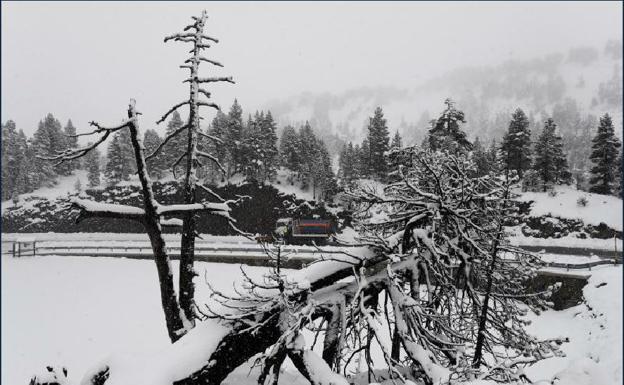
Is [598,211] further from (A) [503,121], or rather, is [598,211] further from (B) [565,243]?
(A) [503,121]

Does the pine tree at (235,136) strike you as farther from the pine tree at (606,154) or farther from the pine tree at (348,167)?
the pine tree at (606,154)

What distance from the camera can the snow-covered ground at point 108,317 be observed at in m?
14.6

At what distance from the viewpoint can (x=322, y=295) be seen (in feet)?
Result: 21.3

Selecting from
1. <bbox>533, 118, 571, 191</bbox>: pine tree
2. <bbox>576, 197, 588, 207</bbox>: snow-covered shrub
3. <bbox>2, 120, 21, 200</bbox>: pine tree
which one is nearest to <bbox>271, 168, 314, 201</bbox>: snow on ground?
<bbox>533, 118, 571, 191</bbox>: pine tree

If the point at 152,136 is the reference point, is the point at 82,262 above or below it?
below

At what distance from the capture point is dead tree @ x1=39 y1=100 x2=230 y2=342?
257 inches

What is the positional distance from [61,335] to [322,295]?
1568 cm

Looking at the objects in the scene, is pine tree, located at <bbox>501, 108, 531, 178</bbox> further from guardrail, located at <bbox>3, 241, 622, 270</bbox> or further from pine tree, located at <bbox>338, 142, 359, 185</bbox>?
guardrail, located at <bbox>3, 241, 622, 270</bbox>

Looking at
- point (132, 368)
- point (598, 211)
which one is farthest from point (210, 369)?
point (598, 211)

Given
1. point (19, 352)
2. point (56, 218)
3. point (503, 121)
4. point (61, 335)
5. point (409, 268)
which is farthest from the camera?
point (503, 121)

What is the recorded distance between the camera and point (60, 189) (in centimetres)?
6219

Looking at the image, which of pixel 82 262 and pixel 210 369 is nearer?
pixel 210 369

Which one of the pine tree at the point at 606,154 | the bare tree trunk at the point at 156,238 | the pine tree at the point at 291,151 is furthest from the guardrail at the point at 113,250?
the pine tree at the point at 606,154

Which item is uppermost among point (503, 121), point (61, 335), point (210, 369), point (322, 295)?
point (503, 121)
